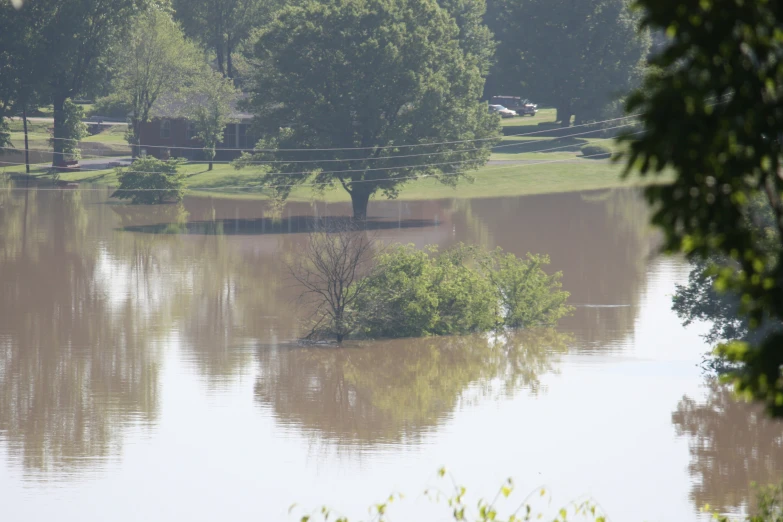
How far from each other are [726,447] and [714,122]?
2326 centimetres

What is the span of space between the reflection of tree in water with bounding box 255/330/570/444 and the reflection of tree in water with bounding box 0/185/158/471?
352cm

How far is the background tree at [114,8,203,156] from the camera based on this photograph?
86.2 m

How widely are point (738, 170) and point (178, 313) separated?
36.9 metres

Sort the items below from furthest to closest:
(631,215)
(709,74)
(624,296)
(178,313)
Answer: (631,215) → (624,296) → (178,313) → (709,74)

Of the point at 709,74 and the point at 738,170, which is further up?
the point at 709,74

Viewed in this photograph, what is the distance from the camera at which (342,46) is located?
62.8 metres

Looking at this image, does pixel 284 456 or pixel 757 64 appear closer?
pixel 757 64

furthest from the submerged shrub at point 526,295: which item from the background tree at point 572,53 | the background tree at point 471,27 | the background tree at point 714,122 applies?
the background tree at point 471,27

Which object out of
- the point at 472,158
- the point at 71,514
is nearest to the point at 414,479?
the point at 71,514

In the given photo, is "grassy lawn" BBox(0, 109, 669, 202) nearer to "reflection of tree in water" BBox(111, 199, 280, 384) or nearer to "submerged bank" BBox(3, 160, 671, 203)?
"submerged bank" BBox(3, 160, 671, 203)

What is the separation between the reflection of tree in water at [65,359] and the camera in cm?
2736

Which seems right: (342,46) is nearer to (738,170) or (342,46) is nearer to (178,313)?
(178,313)

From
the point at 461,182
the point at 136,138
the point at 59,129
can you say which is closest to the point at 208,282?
the point at 461,182

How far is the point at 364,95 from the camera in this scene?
205ft
